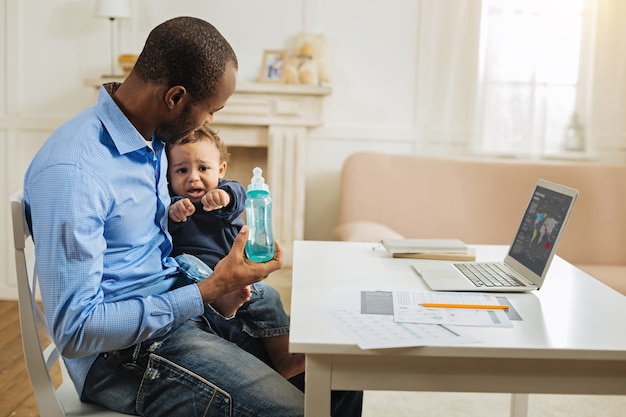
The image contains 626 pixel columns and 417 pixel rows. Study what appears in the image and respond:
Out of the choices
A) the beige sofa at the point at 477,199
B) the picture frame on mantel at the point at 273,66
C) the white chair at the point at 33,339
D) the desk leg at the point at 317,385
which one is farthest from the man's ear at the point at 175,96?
the picture frame on mantel at the point at 273,66

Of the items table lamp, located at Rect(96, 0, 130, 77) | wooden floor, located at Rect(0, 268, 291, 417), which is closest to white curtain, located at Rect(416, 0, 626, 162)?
wooden floor, located at Rect(0, 268, 291, 417)

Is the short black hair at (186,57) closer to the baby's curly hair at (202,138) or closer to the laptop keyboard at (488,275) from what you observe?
the baby's curly hair at (202,138)

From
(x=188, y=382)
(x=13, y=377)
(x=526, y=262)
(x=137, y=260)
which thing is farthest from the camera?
(x=13, y=377)

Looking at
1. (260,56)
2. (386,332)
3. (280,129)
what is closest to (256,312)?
(386,332)

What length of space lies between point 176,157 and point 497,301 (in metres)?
0.89

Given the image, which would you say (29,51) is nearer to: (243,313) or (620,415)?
(243,313)

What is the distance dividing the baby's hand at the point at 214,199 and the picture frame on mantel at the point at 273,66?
203cm

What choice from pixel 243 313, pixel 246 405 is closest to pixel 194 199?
pixel 243 313

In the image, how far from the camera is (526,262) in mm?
1967

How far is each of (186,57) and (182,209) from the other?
0.47 m

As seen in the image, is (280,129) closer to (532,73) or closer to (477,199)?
→ (477,199)

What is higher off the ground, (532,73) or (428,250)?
(532,73)

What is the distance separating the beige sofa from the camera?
146 inches

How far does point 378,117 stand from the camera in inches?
160
